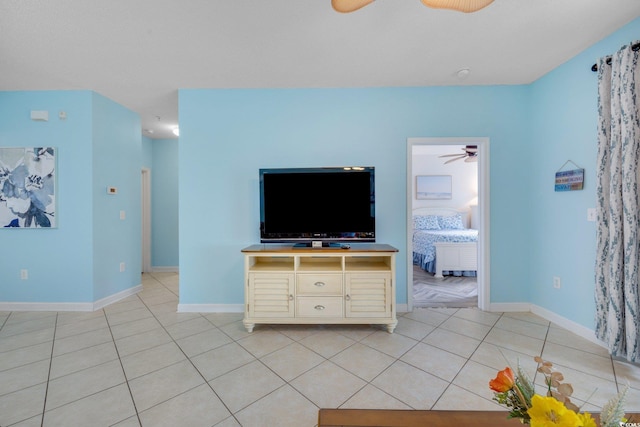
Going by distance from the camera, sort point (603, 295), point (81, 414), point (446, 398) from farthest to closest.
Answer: point (603, 295) → point (446, 398) → point (81, 414)

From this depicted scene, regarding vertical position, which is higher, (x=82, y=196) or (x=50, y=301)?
(x=82, y=196)

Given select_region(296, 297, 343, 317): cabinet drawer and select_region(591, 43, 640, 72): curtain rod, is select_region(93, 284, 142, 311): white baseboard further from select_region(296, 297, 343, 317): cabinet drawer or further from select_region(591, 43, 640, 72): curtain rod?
select_region(591, 43, 640, 72): curtain rod

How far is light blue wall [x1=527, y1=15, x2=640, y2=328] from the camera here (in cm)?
228

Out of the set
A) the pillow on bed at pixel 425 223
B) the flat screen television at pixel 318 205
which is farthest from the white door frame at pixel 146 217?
the pillow on bed at pixel 425 223

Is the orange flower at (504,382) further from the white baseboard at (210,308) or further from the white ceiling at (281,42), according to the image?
the white baseboard at (210,308)

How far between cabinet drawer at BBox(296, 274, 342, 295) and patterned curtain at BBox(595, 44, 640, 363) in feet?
6.89

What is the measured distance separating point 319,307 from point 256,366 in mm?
762

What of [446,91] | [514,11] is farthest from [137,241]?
[514,11]

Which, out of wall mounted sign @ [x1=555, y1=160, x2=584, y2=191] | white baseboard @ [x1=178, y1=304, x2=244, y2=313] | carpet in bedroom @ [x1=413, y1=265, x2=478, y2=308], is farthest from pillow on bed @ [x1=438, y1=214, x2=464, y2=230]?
white baseboard @ [x1=178, y1=304, x2=244, y2=313]

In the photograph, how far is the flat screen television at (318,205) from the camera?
2709mm

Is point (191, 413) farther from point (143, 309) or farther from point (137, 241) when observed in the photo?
point (137, 241)

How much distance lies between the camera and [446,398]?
1.58m

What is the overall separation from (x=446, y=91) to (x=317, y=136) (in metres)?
1.55

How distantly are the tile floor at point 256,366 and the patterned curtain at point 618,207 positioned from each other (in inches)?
10.9
